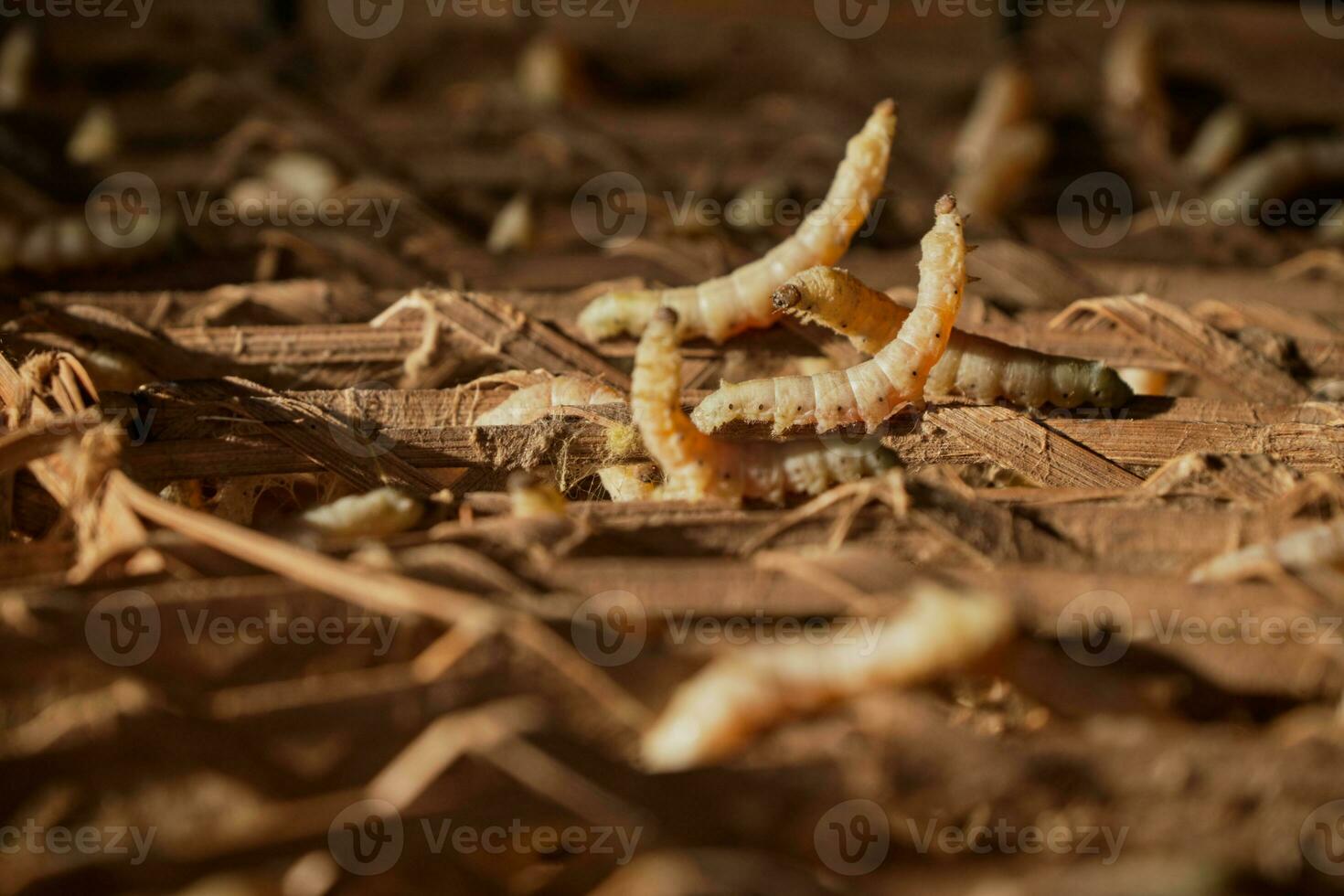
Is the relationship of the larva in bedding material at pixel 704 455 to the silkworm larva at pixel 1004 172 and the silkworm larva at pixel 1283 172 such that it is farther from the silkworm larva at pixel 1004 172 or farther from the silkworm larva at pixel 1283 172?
the silkworm larva at pixel 1283 172

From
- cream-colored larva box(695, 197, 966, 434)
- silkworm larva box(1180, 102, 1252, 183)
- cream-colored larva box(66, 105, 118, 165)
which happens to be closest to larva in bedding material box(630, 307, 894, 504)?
cream-colored larva box(695, 197, 966, 434)

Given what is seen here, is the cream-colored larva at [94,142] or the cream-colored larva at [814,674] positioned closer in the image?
the cream-colored larva at [814,674]

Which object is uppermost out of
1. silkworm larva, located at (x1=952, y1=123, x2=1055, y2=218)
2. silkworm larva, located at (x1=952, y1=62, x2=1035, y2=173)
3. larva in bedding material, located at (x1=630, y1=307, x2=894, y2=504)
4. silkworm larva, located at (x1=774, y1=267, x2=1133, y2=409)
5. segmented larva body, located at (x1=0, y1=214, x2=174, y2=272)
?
silkworm larva, located at (x1=952, y1=62, x2=1035, y2=173)

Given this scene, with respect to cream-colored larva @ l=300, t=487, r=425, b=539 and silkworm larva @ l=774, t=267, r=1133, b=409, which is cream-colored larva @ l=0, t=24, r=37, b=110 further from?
silkworm larva @ l=774, t=267, r=1133, b=409

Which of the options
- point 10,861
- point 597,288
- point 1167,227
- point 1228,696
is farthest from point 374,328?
point 1167,227

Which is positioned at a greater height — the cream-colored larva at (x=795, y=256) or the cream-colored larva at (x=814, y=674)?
the cream-colored larva at (x=795, y=256)

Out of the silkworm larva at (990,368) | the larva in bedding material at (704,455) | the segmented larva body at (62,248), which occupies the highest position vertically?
the silkworm larva at (990,368)

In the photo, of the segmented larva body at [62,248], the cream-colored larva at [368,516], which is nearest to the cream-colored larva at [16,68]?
the segmented larva body at [62,248]
